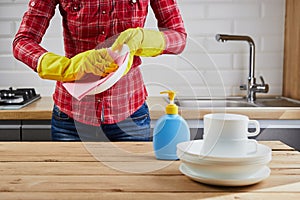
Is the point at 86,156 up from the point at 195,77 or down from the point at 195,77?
down

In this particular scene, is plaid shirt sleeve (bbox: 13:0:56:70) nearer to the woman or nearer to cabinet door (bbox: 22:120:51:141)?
the woman

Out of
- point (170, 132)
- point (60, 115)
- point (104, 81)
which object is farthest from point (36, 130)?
point (170, 132)

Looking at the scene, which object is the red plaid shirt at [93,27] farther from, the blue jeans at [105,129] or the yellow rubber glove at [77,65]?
the yellow rubber glove at [77,65]

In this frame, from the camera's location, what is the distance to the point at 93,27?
1766 millimetres

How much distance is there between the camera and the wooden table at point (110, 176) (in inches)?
39.5

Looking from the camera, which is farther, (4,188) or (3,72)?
(3,72)

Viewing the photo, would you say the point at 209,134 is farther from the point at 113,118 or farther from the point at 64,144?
the point at 113,118

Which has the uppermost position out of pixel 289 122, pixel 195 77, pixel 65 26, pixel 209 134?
pixel 65 26

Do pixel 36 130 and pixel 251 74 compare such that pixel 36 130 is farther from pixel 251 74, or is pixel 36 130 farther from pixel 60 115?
pixel 251 74

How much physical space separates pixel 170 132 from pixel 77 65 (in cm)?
35

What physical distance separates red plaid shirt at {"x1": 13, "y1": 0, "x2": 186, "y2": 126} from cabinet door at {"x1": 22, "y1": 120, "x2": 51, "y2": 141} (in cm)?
38

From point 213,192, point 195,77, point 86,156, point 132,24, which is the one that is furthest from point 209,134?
point 132,24

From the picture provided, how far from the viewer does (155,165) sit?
1.22m

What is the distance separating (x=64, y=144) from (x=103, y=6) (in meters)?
0.55
